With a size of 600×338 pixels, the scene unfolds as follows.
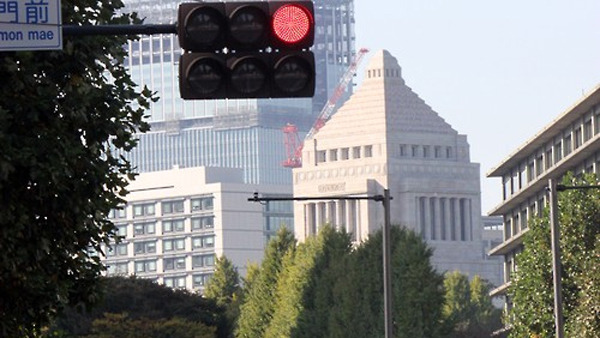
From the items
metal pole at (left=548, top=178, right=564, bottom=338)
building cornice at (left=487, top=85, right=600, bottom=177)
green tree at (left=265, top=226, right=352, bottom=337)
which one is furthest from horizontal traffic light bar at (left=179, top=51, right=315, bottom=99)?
building cornice at (left=487, top=85, right=600, bottom=177)

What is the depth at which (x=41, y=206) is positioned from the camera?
111ft

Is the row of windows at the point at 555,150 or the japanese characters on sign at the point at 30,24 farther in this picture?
the row of windows at the point at 555,150

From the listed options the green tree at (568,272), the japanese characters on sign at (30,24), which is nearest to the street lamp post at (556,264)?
the green tree at (568,272)

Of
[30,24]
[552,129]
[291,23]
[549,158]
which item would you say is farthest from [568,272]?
[549,158]

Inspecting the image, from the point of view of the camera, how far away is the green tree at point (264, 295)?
168375 mm

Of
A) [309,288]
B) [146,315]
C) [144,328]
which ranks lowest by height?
[144,328]

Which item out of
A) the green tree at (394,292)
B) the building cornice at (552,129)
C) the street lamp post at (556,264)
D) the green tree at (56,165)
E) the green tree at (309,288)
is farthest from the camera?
the building cornice at (552,129)

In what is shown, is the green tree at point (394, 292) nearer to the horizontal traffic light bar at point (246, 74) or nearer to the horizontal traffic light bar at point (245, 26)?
the horizontal traffic light bar at point (245, 26)

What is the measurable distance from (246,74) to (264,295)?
14648 cm

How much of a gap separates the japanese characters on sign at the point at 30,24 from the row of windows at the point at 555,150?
447 ft

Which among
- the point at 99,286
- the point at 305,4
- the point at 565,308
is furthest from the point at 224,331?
the point at 305,4

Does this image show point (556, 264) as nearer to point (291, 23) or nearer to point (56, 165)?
point (56, 165)

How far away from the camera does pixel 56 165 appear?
32.6 m

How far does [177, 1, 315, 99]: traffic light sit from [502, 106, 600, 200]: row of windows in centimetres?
13555
